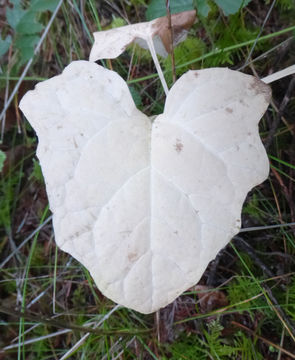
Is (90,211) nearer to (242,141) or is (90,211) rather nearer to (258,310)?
(242,141)

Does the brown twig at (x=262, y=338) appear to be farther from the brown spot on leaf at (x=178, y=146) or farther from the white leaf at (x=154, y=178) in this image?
the brown spot on leaf at (x=178, y=146)

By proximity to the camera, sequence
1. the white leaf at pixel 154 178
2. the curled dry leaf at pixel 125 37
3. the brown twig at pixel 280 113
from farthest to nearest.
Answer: the brown twig at pixel 280 113, the curled dry leaf at pixel 125 37, the white leaf at pixel 154 178

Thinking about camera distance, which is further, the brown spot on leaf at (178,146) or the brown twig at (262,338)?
the brown twig at (262,338)

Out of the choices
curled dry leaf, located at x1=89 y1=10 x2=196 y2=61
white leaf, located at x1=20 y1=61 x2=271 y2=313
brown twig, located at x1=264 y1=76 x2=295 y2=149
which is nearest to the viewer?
white leaf, located at x1=20 y1=61 x2=271 y2=313

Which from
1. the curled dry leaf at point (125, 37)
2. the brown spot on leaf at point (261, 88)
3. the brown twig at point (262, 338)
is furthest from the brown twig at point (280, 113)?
the brown twig at point (262, 338)

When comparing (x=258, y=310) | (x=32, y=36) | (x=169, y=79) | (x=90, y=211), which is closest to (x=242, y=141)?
(x=90, y=211)

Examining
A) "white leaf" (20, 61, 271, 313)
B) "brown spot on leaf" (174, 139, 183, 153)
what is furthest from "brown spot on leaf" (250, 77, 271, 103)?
"brown spot on leaf" (174, 139, 183, 153)

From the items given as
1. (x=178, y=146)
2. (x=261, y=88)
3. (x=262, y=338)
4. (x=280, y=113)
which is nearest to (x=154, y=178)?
(x=178, y=146)

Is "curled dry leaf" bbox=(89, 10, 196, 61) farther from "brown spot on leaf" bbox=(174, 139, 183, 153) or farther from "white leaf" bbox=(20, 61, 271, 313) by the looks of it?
"brown spot on leaf" bbox=(174, 139, 183, 153)
